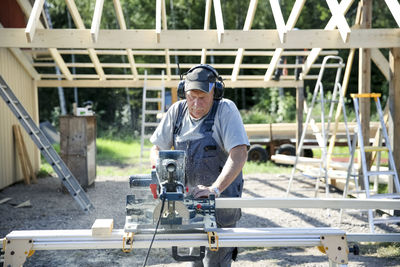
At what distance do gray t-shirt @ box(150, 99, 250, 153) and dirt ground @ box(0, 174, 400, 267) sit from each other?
210 cm

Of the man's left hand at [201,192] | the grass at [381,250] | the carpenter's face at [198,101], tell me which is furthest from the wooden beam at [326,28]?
the man's left hand at [201,192]

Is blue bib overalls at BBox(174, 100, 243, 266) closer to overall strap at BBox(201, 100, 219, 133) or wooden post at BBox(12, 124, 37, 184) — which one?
overall strap at BBox(201, 100, 219, 133)

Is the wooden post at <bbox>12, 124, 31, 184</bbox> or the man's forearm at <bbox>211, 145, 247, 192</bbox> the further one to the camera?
the wooden post at <bbox>12, 124, 31, 184</bbox>

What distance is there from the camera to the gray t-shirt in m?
2.63

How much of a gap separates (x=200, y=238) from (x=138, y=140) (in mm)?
15927

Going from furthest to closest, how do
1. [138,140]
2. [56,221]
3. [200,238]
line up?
[138,140] → [56,221] → [200,238]

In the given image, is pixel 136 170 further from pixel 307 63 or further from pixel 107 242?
pixel 107 242

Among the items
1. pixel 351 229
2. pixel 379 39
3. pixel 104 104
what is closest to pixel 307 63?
pixel 379 39

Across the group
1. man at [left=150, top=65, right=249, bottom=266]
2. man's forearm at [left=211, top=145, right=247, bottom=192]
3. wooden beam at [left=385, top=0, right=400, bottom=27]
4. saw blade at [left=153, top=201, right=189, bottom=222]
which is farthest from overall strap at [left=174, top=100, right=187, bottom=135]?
wooden beam at [left=385, top=0, right=400, bottom=27]

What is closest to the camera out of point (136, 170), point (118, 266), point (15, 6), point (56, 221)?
point (118, 266)

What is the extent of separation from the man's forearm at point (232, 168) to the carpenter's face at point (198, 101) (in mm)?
337

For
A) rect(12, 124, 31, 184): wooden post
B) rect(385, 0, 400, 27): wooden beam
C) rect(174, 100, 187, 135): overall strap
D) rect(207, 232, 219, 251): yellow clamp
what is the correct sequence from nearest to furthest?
1. rect(207, 232, 219, 251): yellow clamp
2. rect(174, 100, 187, 135): overall strap
3. rect(385, 0, 400, 27): wooden beam
4. rect(12, 124, 31, 184): wooden post

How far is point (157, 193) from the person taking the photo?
222cm

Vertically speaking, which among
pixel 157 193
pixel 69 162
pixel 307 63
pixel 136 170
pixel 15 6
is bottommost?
pixel 136 170
